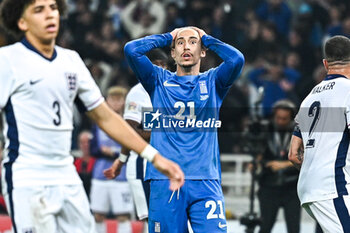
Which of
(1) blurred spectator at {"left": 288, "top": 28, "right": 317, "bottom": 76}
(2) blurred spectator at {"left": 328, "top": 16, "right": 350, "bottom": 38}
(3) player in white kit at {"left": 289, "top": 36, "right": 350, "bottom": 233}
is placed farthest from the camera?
(1) blurred spectator at {"left": 288, "top": 28, "right": 317, "bottom": 76}

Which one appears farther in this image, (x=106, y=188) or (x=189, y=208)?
(x=106, y=188)

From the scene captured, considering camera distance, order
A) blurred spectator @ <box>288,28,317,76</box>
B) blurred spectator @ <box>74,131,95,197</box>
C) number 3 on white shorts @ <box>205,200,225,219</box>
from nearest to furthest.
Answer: number 3 on white shorts @ <box>205,200,225,219</box> < blurred spectator @ <box>74,131,95,197</box> < blurred spectator @ <box>288,28,317,76</box>

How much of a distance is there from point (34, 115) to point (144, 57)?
244cm

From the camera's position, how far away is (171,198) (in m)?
6.93

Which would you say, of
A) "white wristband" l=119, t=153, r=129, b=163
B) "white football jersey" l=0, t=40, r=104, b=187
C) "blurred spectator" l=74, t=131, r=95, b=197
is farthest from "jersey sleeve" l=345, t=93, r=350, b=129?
"blurred spectator" l=74, t=131, r=95, b=197

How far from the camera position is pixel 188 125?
712cm

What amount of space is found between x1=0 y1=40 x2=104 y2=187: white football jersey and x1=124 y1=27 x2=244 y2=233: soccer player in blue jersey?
1819 mm

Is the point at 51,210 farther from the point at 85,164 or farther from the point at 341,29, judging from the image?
the point at 341,29

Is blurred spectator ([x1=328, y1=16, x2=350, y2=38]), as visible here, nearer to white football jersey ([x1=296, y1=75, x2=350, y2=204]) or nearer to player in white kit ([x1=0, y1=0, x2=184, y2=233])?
white football jersey ([x1=296, y1=75, x2=350, y2=204])

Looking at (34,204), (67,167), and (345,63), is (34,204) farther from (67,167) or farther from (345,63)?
(345,63)

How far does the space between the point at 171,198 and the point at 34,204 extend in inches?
80.6

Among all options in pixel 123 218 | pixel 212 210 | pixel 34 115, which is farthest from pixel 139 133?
pixel 123 218

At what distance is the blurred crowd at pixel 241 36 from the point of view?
14578 millimetres

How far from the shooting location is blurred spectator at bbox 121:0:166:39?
16281 mm
